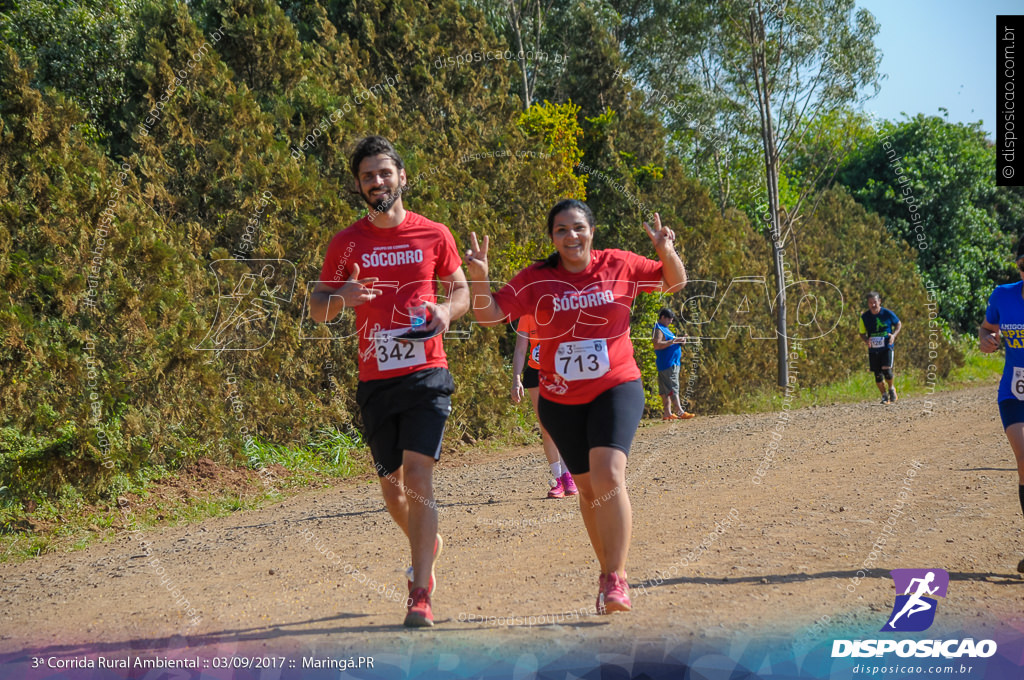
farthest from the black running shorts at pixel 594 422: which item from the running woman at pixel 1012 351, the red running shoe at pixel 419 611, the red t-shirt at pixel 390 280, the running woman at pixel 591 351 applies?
the running woman at pixel 1012 351

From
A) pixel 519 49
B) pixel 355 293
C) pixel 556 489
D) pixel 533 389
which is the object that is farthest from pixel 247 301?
pixel 519 49

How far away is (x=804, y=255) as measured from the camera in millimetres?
24812

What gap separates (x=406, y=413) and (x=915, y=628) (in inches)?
103

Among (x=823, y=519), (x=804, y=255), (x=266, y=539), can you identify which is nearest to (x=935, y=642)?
(x=823, y=519)

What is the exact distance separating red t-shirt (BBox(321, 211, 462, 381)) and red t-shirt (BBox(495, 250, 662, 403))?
0.43m

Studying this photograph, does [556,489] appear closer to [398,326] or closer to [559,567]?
[559,567]

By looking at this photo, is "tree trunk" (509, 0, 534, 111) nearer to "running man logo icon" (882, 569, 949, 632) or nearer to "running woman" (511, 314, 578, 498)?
"running woman" (511, 314, 578, 498)

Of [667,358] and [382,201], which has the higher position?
[382,201]

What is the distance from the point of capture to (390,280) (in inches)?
176

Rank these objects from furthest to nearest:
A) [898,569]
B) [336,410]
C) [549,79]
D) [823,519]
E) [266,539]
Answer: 1. [549,79]
2. [336,410]
3. [266,539]
4. [823,519]
5. [898,569]

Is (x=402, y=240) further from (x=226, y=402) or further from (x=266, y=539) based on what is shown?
(x=226, y=402)

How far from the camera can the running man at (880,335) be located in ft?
54.5

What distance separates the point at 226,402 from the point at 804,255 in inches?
738

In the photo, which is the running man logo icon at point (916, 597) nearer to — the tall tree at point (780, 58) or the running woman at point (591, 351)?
the running woman at point (591, 351)
